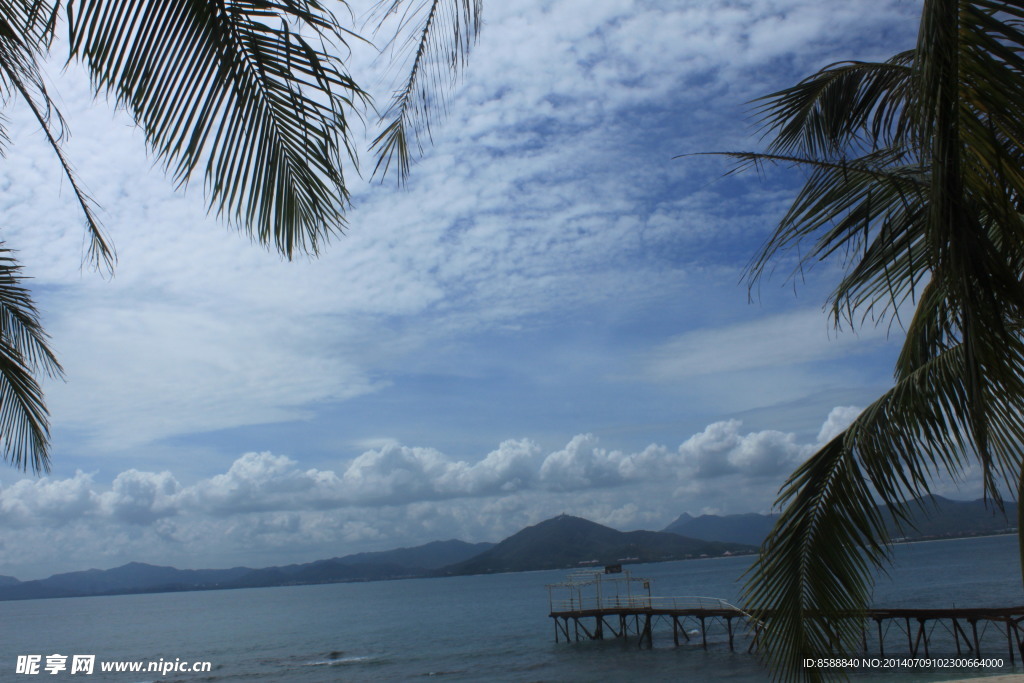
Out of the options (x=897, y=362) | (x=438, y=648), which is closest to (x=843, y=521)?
(x=897, y=362)

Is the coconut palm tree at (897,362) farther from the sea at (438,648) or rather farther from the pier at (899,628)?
the pier at (899,628)

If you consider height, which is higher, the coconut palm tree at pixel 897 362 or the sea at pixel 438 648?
the coconut palm tree at pixel 897 362

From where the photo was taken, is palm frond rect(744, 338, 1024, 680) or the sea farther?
the sea

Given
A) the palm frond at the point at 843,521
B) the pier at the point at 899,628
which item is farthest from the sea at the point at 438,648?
the palm frond at the point at 843,521

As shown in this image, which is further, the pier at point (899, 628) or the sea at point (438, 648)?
the sea at point (438, 648)

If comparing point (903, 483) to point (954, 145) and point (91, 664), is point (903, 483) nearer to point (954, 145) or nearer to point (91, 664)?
point (954, 145)

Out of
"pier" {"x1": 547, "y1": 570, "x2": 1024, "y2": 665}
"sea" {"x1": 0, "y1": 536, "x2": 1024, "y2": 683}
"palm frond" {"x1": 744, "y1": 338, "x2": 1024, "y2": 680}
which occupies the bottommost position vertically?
"sea" {"x1": 0, "y1": 536, "x2": 1024, "y2": 683}

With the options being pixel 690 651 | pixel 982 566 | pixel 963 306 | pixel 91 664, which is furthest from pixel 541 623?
pixel 963 306

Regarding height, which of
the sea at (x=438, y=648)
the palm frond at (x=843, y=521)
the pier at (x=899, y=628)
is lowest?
the sea at (x=438, y=648)

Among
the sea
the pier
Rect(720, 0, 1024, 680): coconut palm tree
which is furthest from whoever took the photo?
the sea

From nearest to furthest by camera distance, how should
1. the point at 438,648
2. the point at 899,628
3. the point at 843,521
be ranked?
the point at 843,521 → the point at 899,628 → the point at 438,648

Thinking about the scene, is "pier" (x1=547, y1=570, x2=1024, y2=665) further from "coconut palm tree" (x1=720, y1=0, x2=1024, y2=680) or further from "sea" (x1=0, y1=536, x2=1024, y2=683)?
"coconut palm tree" (x1=720, y1=0, x2=1024, y2=680)

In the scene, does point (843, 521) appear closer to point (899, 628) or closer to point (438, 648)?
point (899, 628)

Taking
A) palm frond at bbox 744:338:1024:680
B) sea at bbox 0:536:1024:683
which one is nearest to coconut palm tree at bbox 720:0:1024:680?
palm frond at bbox 744:338:1024:680
